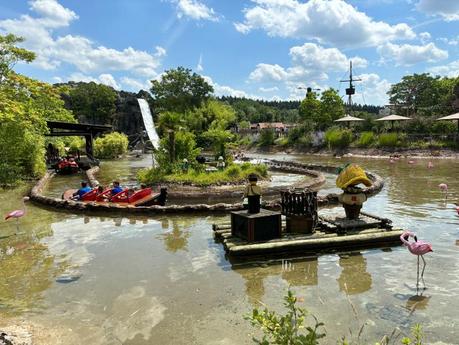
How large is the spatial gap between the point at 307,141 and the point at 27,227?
4181 cm

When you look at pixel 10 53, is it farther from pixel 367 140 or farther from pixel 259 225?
pixel 367 140

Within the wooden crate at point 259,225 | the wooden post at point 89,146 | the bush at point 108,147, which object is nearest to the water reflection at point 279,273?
the wooden crate at point 259,225

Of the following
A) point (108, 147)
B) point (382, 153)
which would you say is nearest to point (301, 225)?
point (382, 153)

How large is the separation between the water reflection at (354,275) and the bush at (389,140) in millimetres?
34466

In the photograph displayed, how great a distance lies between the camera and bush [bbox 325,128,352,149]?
1796 inches

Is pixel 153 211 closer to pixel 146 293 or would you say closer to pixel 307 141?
pixel 146 293

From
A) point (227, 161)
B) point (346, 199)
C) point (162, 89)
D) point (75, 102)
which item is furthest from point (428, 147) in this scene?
point (75, 102)

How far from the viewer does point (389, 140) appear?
41.2 m

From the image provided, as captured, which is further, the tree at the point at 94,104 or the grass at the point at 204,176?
the tree at the point at 94,104

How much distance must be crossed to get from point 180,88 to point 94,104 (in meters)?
16.7

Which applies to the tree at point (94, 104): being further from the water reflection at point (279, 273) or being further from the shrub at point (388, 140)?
the water reflection at point (279, 273)

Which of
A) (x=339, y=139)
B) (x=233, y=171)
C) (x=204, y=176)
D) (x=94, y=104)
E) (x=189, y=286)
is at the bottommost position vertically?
(x=189, y=286)

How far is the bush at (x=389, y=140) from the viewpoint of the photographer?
40.9 m

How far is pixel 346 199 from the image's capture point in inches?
420
